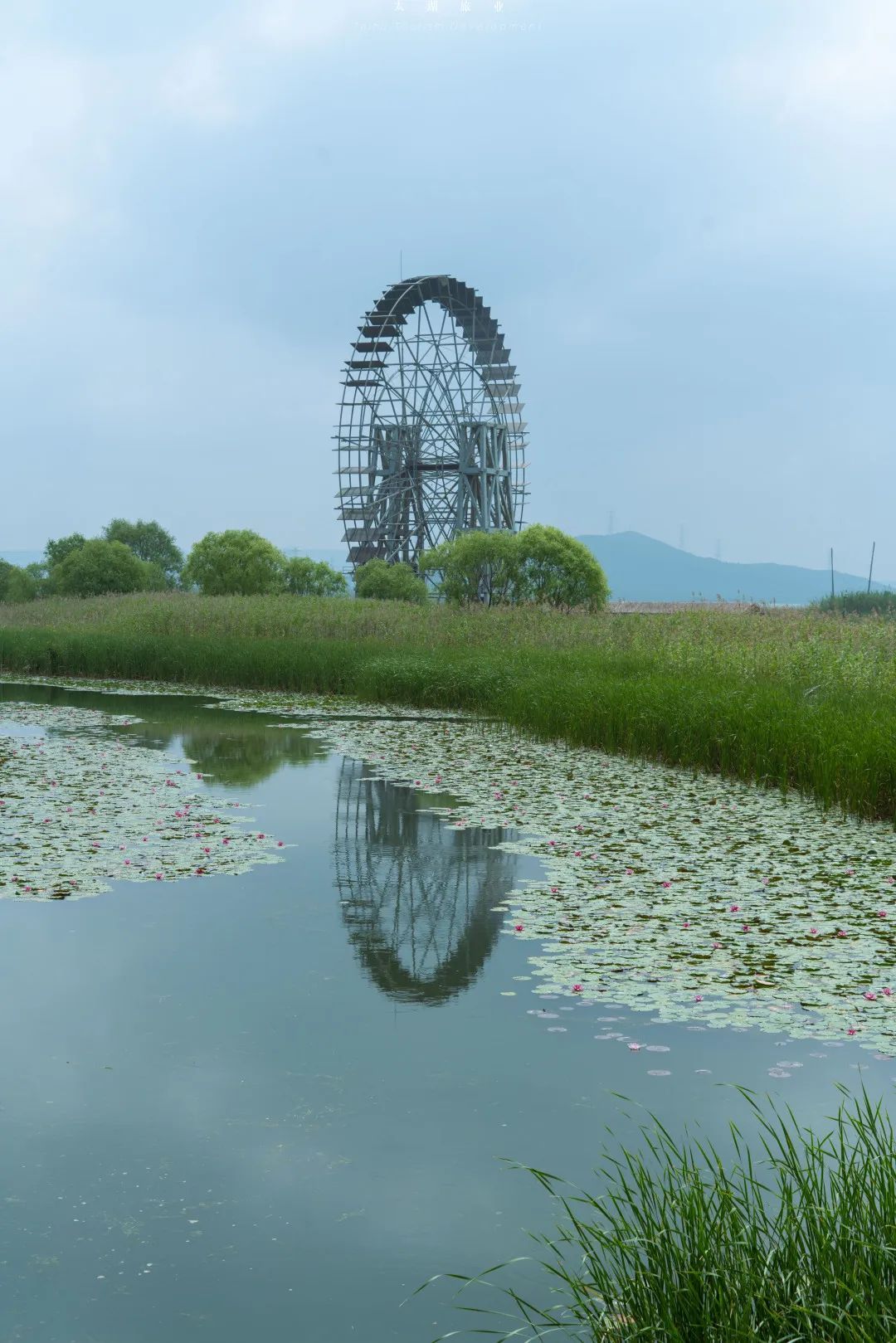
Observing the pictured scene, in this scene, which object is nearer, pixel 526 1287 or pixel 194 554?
pixel 526 1287

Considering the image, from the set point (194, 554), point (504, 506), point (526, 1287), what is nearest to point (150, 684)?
point (526, 1287)

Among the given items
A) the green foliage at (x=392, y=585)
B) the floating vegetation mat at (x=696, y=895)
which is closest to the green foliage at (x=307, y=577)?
the green foliage at (x=392, y=585)

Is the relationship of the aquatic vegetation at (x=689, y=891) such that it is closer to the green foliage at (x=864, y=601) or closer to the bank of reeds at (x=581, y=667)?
the bank of reeds at (x=581, y=667)

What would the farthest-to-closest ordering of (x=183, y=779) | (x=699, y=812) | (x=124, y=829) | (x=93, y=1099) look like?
(x=183, y=779) < (x=699, y=812) < (x=124, y=829) < (x=93, y=1099)

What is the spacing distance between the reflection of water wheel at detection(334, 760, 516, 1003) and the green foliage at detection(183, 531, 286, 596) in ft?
98.3

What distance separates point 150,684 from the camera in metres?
20.0

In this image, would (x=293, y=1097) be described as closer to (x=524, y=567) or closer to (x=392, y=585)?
(x=524, y=567)

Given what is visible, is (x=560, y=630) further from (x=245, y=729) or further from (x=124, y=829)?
(x=124, y=829)

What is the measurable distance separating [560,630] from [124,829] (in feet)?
34.4

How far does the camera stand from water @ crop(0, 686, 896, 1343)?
9.46ft

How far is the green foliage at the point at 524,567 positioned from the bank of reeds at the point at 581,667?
21.0 ft

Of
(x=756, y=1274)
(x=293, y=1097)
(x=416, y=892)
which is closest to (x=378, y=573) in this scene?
(x=416, y=892)

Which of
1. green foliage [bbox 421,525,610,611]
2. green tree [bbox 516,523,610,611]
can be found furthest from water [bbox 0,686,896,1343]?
green tree [bbox 516,523,610,611]

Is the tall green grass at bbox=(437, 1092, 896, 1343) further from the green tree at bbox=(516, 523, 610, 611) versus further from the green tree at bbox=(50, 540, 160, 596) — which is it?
the green tree at bbox=(50, 540, 160, 596)
